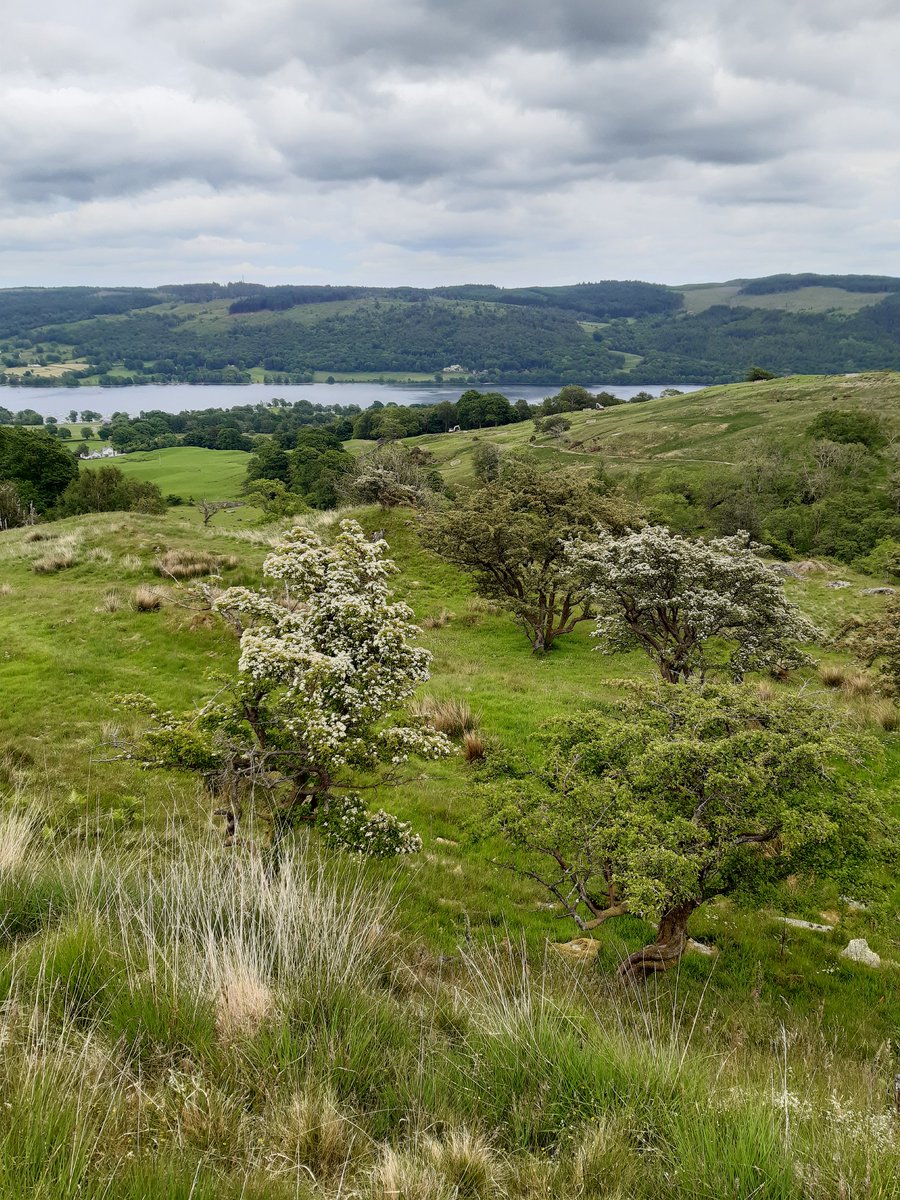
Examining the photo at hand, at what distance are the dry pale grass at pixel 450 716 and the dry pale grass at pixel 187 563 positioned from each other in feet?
34.9

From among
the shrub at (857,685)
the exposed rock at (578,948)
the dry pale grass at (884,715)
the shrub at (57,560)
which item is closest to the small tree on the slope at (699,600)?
the dry pale grass at (884,715)

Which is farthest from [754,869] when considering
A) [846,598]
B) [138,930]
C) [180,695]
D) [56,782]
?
[846,598]

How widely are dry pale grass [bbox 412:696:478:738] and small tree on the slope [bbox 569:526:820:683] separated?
431 centimetres

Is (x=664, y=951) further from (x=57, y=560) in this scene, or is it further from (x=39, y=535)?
(x=39, y=535)

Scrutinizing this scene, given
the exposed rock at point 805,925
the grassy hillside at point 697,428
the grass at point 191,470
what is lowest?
the exposed rock at point 805,925

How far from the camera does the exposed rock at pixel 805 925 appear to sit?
8117 millimetres

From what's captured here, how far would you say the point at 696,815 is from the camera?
5.88 meters

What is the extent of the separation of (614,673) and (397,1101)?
15.9 metres

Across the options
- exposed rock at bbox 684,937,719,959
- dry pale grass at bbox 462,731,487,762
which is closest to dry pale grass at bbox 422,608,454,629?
dry pale grass at bbox 462,731,487,762

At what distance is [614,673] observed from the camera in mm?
18297

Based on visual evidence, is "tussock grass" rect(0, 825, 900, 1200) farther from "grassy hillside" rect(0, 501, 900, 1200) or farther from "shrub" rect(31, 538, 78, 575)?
"shrub" rect(31, 538, 78, 575)

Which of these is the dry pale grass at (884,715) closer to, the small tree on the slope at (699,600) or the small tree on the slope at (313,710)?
the small tree on the slope at (699,600)

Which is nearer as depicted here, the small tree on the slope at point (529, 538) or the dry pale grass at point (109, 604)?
the dry pale grass at point (109, 604)

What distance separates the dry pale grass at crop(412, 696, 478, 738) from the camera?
1305 cm
